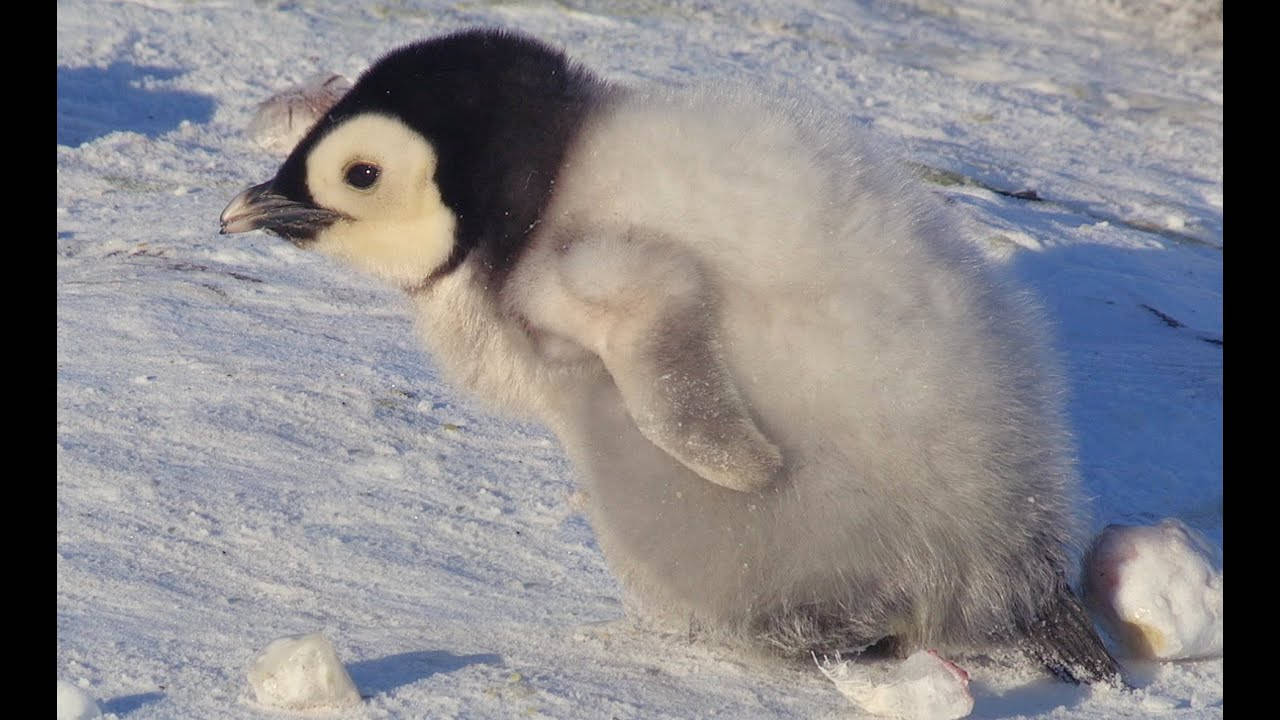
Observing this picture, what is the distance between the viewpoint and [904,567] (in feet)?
6.17

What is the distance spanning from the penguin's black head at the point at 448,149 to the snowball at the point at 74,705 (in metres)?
0.65

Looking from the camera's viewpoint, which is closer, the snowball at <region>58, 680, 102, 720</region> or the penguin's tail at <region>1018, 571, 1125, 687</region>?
the snowball at <region>58, 680, 102, 720</region>

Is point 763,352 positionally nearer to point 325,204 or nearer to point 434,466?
point 325,204

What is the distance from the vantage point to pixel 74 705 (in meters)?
1.58

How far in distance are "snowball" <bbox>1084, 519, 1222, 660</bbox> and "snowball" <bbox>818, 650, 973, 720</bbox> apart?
0.33 metres

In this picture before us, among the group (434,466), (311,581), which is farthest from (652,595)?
(434,466)

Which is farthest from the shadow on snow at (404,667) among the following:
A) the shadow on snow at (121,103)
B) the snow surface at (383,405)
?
the shadow on snow at (121,103)

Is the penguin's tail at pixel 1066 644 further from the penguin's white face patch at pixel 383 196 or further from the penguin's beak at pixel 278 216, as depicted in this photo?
the penguin's beak at pixel 278 216

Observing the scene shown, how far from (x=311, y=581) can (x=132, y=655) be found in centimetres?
33

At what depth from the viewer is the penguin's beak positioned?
6.73ft

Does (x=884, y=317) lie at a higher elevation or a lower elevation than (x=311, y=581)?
higher

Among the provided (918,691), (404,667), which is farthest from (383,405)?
(918,691)

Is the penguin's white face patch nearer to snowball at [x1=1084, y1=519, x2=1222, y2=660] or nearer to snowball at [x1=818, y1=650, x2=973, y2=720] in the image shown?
snowball at [x1=818, y1=650, x2=973, y2=720]

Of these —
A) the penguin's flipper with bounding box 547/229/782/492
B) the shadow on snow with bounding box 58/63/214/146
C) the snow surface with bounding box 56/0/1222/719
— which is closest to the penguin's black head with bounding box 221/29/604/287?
the penguin's flipper with bounding box 547/229/782/492
